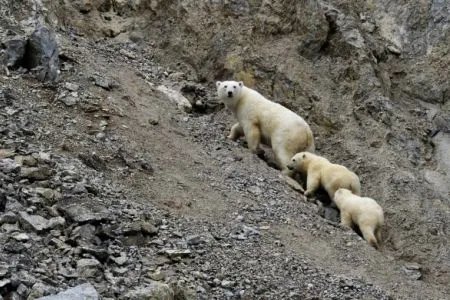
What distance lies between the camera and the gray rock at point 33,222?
699cm

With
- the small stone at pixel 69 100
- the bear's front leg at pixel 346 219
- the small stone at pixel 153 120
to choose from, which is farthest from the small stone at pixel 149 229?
the small stone at pixel 153 120

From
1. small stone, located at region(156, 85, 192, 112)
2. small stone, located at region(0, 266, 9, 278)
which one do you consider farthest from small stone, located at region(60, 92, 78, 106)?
small stone, located at region(0, 266, 9, 278)

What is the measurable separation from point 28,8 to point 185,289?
27.2 ft

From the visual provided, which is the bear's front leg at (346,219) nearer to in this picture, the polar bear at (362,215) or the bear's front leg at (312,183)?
the polar bear at (362,215)

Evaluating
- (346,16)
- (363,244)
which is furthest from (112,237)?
(346,16)

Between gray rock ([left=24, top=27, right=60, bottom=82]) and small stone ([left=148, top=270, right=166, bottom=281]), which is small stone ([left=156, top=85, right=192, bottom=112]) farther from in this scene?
small stone ([left=148, top=270, right=166, bottom=281])

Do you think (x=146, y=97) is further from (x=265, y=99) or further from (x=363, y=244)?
(x=363, y=244)

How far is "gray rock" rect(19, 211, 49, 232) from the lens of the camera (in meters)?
6.99

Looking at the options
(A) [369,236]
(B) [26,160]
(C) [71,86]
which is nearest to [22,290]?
(B) [26,160]

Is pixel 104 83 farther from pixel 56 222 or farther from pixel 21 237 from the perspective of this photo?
pixel 21 237

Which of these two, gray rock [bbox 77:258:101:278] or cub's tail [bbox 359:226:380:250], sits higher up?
gray rock [bbox 77:258:101:278]

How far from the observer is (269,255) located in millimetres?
8266

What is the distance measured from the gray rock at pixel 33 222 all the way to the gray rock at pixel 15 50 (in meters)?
5.26

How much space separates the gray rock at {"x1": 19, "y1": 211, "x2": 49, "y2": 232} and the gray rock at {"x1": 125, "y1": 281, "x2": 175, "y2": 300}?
4.22ft
